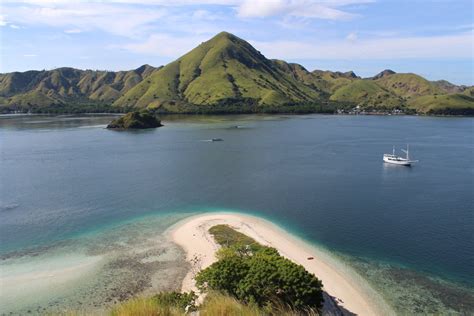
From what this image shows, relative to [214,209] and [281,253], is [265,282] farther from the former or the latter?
[214,209]

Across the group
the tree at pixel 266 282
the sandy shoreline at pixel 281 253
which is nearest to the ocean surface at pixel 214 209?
the sandy shoreline at pixel 281 253

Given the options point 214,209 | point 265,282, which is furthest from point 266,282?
point 214,209

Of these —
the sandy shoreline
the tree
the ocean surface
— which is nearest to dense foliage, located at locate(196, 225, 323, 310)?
the tree

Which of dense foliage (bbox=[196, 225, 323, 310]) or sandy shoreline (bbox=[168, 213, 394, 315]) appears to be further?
sandy shoreline (bbox=[168, 213, 394, 315])

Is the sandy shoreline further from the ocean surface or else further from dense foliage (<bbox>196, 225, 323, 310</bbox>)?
dense foliage (<bbox>196, 225, 323, 310</bbox>)

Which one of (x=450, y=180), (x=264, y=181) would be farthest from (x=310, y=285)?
(x=450, y=180)

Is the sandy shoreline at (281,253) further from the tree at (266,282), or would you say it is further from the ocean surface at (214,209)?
the tree at (266,282)
